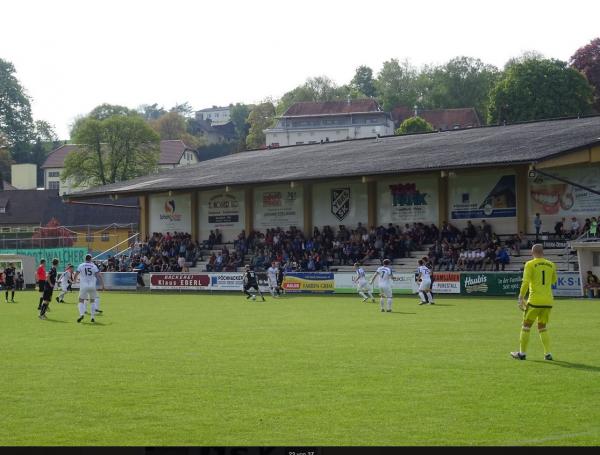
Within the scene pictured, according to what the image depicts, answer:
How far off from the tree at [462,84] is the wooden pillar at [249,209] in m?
82.6

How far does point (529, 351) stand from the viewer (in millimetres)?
16969

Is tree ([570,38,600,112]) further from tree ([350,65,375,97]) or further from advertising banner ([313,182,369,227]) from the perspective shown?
tree ([350,65,375,97])

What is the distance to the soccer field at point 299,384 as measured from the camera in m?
9.73

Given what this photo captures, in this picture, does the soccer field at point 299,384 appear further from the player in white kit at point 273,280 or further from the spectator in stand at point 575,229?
the player in white kit at point 273,280

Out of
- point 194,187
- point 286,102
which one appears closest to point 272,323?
point 194,187

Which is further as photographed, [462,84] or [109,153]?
[462,84]

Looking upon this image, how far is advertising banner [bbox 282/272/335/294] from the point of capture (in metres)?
44.8

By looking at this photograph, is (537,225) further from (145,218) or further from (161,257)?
(145,218)

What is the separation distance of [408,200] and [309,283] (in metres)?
8.77

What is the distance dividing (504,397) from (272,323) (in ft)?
46.6

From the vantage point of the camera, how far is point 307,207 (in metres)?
55.5

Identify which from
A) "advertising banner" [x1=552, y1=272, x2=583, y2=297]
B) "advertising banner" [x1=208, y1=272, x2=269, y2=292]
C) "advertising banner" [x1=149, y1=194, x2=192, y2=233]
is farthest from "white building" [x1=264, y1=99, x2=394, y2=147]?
"advertising banner" [x1=552, y1=272, x2=583, y2=297]

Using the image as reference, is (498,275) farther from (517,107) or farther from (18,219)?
(18,219)

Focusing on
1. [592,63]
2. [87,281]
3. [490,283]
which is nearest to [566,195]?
[490,283]
